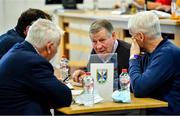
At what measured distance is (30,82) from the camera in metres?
2.69

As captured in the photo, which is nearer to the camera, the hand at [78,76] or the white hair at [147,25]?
the white hair at [147,25]

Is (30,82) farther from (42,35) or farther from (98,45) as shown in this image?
(98,45)

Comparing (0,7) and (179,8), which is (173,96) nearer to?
(179,8)

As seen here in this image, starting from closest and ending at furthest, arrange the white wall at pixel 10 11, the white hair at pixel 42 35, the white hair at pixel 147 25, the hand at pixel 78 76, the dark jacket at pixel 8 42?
the white hair at pixel 42 35 → the white hair at pixel 147 25 → the hand at pixel 78 76 → the dark jacket at pixel 8 42 → the white wall at pixel 10 11

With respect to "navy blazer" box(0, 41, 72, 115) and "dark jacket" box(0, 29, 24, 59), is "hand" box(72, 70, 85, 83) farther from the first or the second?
"navy blazer" box(0, 41, 72, 115)

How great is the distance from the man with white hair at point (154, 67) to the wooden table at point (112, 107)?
10cm

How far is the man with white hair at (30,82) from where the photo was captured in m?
2.69

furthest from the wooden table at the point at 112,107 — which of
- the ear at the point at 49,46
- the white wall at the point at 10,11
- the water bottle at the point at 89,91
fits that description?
the white wall at the point at 10,11

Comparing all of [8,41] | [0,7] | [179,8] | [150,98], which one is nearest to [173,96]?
[150,98]

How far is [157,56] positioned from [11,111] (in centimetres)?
102

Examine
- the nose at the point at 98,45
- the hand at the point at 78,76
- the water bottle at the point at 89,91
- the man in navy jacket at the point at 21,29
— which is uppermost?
the man in navy jacket at the point at 21,29

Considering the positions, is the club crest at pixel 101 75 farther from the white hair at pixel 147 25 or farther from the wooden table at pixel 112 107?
the white hair at pixel 147 25

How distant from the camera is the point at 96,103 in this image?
286 centimetres

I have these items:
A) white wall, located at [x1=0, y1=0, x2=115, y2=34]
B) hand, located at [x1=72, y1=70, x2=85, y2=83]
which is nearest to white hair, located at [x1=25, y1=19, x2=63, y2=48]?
hand, located at [x1=72, y1=70, x2=85, y2=83]
